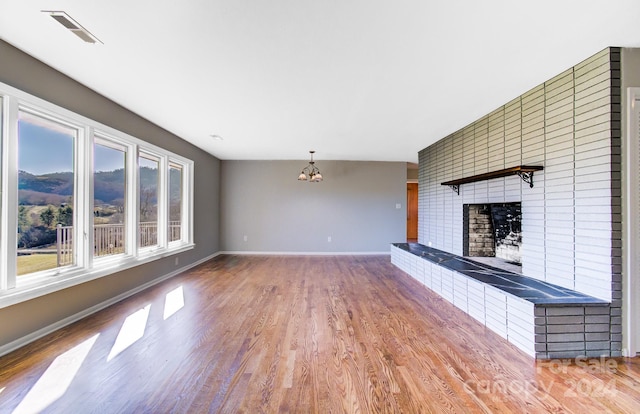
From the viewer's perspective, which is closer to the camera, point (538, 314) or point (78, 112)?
point (538, 314)

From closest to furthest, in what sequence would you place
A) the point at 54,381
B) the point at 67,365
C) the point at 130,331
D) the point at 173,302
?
1. the point at 54,381
2. the point at 67,365
3. the point at 130,331
4. the point at 173,302

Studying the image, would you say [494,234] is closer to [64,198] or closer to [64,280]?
[64,280]

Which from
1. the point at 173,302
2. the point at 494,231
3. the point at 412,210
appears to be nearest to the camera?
the point at 173,302

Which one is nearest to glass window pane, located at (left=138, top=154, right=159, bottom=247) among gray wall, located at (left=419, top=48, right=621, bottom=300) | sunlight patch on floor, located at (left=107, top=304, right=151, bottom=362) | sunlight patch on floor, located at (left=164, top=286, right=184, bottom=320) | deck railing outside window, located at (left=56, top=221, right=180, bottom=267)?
deck railing outside window, located at (left=56, top=221, right=180, bottom=267)

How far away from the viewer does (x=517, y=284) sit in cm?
256

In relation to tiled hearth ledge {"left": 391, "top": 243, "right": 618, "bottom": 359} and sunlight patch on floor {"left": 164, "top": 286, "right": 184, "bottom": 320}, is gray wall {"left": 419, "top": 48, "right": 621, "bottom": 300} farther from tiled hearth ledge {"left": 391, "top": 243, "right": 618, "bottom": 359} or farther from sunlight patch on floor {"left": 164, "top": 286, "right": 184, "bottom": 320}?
sunlight patch on floor {"left": 164, "top": 286, "right": 184, "bottom": 320}

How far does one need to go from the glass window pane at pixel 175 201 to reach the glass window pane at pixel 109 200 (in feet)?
4.12

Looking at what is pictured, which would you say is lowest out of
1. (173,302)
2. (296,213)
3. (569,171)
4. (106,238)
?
(173,302)

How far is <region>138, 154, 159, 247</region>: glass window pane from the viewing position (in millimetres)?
3963

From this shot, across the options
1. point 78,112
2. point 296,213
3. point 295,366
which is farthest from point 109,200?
point 296,213

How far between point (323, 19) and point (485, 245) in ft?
12.3

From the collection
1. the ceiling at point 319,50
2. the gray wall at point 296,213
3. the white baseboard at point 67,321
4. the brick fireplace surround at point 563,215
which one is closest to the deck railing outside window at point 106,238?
the white baseboard at point 67,321

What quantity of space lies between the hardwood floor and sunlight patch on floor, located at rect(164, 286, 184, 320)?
3cm

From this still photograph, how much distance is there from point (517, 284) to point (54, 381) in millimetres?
3885
